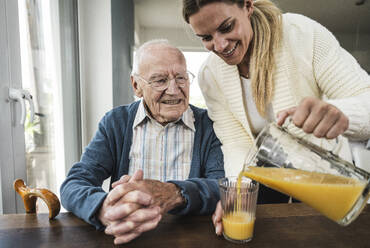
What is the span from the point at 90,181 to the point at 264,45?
91 centimetres

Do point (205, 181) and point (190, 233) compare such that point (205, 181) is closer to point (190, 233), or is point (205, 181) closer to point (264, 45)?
point (190, 233)

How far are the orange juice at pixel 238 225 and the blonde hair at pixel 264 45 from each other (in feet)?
1.96

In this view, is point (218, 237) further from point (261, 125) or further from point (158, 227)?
point (261, 125)

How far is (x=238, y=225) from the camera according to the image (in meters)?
0.68

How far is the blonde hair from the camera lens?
1.11 m

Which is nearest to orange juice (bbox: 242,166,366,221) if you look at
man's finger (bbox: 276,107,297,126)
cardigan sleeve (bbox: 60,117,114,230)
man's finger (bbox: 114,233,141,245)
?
man's finger (bbox: 276,107,297,126)

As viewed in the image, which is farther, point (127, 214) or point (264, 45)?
point (264, 45)

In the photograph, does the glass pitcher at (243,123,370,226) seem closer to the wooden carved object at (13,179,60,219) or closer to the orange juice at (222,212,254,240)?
the orange juice at (222,212,254,240)

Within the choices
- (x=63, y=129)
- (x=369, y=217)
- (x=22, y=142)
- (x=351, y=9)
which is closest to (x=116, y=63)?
(x=63, y=129)

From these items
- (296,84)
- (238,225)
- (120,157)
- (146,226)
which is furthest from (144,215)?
(296,84)

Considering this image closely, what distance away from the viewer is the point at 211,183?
0.96m

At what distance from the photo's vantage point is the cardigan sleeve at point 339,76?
2.71 ft

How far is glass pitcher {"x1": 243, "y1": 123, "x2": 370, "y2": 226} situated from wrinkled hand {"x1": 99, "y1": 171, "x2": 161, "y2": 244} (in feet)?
1.02

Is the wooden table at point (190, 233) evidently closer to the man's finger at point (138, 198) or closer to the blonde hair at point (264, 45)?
the man's finger at point (138, 198)
